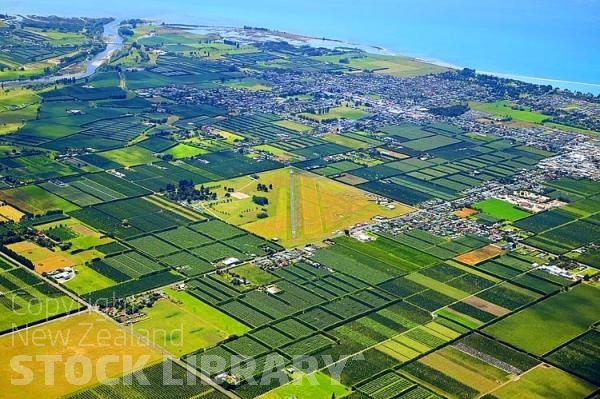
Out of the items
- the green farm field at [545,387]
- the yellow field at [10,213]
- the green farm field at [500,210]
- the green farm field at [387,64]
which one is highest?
the green farm field at [387,64]

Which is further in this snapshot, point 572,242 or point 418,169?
point 418,169

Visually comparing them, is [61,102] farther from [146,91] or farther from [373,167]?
[373,167]

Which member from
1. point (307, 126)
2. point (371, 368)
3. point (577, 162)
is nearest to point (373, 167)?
point (307, 126)

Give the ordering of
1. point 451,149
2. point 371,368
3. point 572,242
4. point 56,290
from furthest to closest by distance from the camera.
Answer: point 451,149 < point 572,242 < point 56,290 < point 371,368

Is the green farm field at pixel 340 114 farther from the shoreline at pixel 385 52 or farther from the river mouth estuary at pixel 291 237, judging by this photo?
the shoreline at pixel 385 52

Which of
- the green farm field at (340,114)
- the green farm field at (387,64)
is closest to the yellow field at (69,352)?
the green farm field at (340,114)
